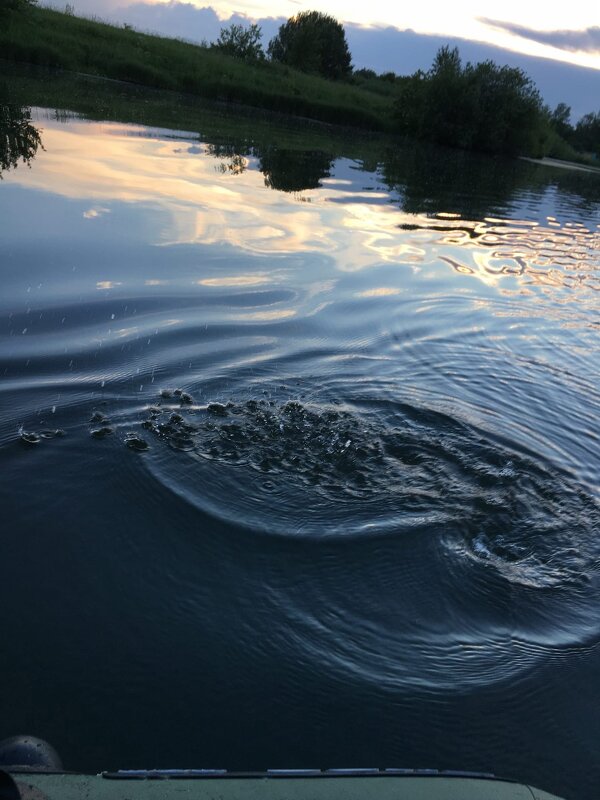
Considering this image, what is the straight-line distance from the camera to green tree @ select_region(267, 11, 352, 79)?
83.1 meters

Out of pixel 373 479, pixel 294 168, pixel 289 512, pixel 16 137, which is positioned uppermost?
pixel 294 168

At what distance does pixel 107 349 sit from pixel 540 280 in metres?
9.02

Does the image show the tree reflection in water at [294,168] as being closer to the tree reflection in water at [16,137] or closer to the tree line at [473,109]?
the tree reflection in water at [16,137]

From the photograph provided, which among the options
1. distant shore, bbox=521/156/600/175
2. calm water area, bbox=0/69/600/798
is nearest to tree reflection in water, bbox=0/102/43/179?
calm water area, bbox=0/69/600/798

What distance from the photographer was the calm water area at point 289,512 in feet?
11.4

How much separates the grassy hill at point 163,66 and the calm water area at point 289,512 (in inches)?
1439

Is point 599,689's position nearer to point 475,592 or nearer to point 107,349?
point 475,592

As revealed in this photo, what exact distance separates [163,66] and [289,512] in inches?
1971

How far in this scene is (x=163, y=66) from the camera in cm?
4806

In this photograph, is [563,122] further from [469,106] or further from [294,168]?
[294,168]

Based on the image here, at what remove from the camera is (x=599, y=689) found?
3.92 m

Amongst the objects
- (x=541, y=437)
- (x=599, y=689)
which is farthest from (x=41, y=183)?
(x=599, y=689)

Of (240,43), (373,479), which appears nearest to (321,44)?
(240,43)

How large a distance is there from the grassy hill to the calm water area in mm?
36550
